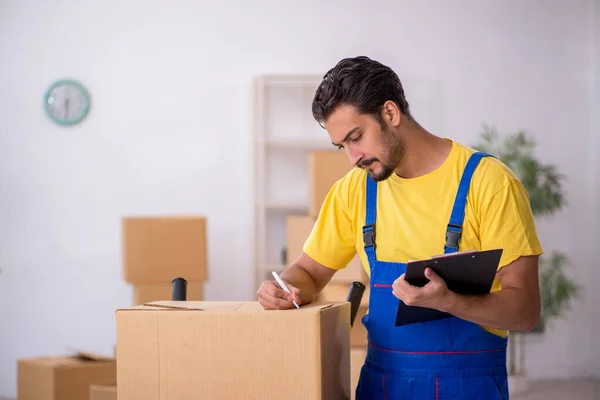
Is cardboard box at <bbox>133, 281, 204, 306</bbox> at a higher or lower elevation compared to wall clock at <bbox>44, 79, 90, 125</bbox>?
lower

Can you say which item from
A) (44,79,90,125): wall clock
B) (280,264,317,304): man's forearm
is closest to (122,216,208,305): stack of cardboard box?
(44,79,90,125): wall clock

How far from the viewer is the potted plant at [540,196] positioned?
4824 mm

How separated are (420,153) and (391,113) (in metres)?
0.10

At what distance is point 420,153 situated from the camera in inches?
64.7

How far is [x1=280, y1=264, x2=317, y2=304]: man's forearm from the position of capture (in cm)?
175

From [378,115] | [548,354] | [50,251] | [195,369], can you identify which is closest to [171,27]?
[50,251]

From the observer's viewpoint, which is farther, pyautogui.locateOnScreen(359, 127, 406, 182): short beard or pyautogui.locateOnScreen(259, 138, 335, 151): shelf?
pyautogui.locateOnScreen(259, 138, 335, 151): shelf

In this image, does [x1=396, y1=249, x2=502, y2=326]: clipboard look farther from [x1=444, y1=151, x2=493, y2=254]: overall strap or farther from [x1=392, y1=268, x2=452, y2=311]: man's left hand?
[x1=444, y1=151, x2=493, y2=254]: overall strap

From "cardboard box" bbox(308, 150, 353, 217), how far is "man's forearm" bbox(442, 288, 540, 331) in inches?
106

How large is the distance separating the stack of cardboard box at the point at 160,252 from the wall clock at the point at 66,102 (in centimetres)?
120

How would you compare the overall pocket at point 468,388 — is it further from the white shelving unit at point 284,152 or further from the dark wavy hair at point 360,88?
the white shelving unit at point 284,152

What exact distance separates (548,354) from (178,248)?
8.85ft

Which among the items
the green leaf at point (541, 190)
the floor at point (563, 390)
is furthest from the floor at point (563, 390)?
the green leaf at point (541, 190)

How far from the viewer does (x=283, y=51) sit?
5.05m
